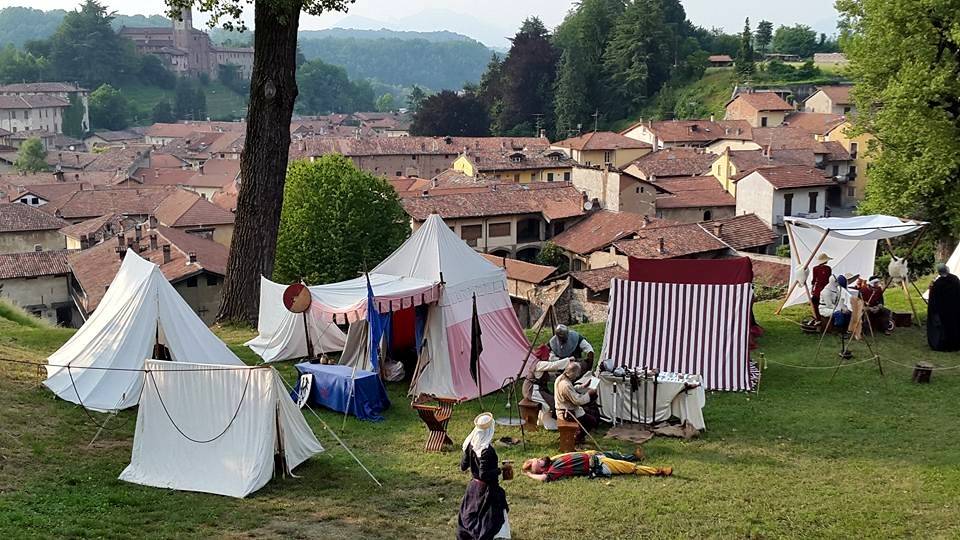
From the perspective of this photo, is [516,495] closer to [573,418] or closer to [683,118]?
[573,418]

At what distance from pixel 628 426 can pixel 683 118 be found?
76203 millimetres

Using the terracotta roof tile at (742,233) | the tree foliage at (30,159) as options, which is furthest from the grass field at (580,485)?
the tree foliage at (30,159)

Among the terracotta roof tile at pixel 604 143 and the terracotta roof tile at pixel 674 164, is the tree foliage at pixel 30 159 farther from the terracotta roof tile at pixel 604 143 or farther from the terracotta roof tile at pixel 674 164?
the terracotta roof tile at pixel 674 164

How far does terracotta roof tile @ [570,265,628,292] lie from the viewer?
2920cm

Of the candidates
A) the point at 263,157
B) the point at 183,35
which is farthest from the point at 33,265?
the point at 183,35

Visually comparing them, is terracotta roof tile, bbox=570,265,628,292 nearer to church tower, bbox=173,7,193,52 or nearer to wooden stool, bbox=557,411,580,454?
wooden stool, bbox=557,411,580,454

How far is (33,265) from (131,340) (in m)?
28.0

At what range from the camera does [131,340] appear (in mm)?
12367

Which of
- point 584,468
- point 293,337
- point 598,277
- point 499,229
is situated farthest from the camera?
point 499,229

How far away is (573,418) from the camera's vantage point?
10.5 metres

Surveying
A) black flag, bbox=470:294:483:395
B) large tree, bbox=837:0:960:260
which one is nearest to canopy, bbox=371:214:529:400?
black flag, bbox=470:294:483:395

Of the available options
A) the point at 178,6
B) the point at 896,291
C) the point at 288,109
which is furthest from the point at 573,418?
the point at 896,291

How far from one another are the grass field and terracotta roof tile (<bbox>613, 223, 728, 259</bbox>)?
20284 mm

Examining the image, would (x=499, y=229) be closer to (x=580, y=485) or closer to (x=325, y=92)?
(x=580, y=485)
